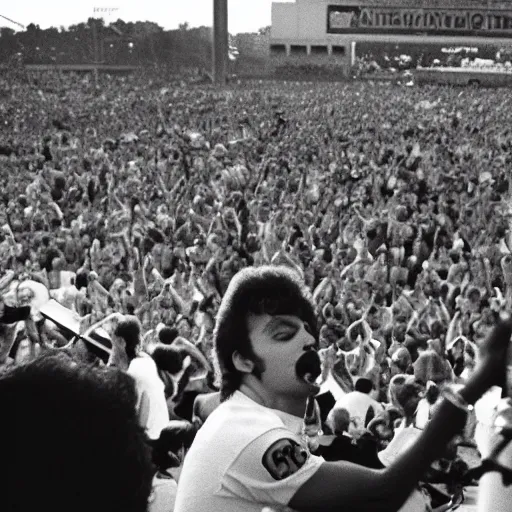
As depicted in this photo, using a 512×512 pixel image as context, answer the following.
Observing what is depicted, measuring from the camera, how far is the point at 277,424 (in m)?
1.57

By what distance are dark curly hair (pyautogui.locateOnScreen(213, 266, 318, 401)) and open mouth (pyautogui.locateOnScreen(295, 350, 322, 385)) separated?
0.06 meters

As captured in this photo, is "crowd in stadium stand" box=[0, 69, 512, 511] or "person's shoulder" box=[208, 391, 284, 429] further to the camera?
"crowd in stadium stand" box=[0, 69, 512, 511]

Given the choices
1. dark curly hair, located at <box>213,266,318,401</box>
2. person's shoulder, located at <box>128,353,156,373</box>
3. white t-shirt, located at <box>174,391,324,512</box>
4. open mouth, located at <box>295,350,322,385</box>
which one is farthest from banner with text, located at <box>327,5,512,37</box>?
white t-shirt, located at <box>174,391,324,512</box>

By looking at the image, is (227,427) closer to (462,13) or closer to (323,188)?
(323,188)

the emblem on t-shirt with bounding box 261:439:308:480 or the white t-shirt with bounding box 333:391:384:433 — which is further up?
the emblem on t-shirt with bounding box 261:439:308:480

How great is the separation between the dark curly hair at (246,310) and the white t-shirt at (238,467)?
0.13m

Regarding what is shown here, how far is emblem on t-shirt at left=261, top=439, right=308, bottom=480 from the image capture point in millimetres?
1477

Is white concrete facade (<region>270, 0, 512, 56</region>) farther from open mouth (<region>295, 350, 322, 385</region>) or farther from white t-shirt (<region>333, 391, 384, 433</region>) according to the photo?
open mouth (<region>295, 350, 322, 385</region>)

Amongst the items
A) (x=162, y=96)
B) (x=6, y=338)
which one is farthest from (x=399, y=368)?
(x=162, y=96)

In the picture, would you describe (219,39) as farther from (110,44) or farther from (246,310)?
(246,310)

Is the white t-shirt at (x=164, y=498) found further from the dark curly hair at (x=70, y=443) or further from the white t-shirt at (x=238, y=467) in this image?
the dark curly hair at (x=70, y=443)

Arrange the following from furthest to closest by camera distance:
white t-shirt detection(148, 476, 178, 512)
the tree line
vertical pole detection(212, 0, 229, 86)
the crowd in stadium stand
Answer: the tree line < vertical pole detection(212, 0, 229, 86) < the crowd in stadium stand < white t-shirt detection(148, 476, 178, 512)

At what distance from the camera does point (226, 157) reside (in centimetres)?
1697

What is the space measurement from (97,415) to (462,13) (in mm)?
58361
